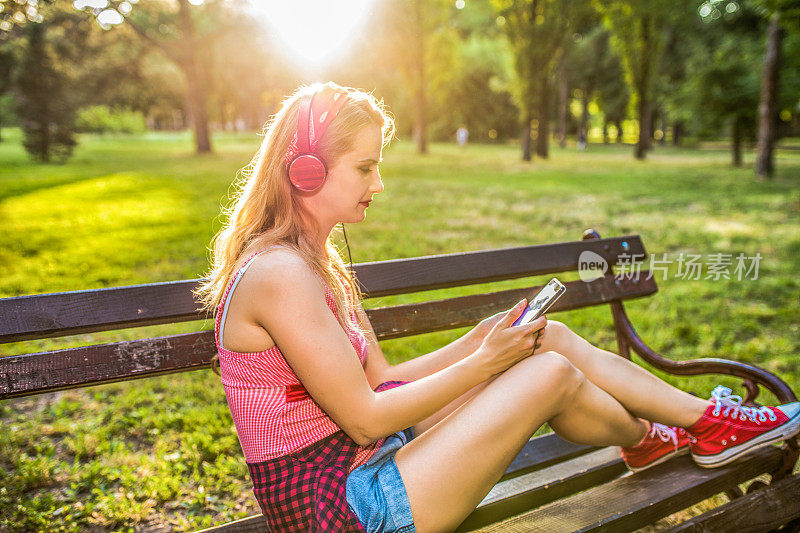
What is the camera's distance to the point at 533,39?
21.2m

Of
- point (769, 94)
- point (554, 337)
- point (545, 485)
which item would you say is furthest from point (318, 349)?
point (769, 94)

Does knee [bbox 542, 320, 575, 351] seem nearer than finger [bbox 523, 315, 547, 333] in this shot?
No

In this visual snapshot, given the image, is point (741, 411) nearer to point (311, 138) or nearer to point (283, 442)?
point (283, 442)

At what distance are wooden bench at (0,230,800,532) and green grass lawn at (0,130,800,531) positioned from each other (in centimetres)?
111

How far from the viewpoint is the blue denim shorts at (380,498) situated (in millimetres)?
1697

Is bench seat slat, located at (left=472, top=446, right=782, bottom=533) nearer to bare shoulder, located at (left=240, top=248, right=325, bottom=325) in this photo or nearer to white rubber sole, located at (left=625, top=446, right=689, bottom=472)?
white rubber sole, located at (left=625, top=446, right=689, bottom=472)

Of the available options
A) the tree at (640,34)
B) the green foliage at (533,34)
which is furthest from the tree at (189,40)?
the tree at (640,34)

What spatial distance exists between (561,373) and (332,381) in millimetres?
754

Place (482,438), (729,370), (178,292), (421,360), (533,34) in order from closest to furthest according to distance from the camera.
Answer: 1. (482,438)
2. (178,292)
3. (421,360)
4. (729,370)
5. (533,34)

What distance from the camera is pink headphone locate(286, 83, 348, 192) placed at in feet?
5.89

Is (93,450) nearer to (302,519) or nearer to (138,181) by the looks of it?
(302,519)

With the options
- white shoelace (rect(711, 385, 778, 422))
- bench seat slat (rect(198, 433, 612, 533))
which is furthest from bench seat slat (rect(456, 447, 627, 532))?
white shoelace (rect(711, 385, 778, 422))

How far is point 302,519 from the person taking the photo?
175 cm

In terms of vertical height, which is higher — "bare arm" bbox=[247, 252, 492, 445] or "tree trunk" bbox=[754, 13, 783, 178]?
"tree trunk" bbox=[754, 13, 783, 178]
